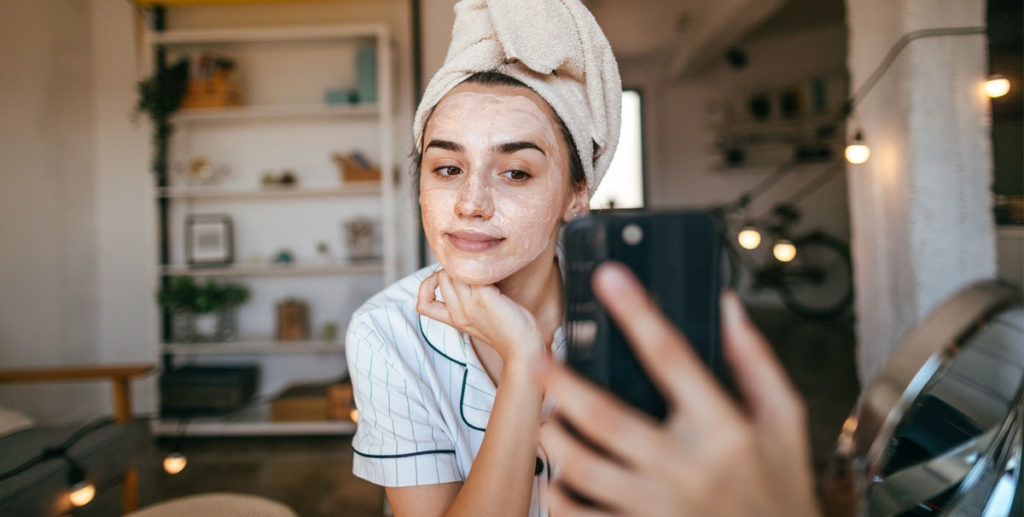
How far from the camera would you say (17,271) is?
85.7 inches

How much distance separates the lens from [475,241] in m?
0.54

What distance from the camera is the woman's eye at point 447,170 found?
0.55 m

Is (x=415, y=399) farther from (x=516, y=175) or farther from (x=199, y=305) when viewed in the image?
(x=199, y=305)

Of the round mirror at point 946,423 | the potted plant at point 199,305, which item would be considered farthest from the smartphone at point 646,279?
the potted plant at point 199,305

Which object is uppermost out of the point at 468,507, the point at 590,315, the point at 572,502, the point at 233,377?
the point at 590,315

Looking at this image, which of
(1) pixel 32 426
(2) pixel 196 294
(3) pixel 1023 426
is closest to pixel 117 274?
(2) pixel 196 294

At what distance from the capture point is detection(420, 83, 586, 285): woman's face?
1.71 ft

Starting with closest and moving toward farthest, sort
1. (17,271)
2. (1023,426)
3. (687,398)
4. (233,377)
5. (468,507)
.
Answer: (687,398), (1023,426), (468,507), (17,271), (233,377)

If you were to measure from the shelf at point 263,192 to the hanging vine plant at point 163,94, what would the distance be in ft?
0.92

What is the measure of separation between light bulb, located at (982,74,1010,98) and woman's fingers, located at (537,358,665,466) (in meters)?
0.51

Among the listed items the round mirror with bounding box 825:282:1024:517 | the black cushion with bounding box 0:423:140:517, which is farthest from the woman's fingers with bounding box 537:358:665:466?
the black cushion with bounding box 0:423:140:517

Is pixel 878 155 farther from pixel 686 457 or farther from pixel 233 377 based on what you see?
pixel 233 377

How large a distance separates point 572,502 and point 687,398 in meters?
0.10

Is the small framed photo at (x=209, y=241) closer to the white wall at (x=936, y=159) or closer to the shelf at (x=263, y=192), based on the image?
the shelf at (x=263, y=192)
